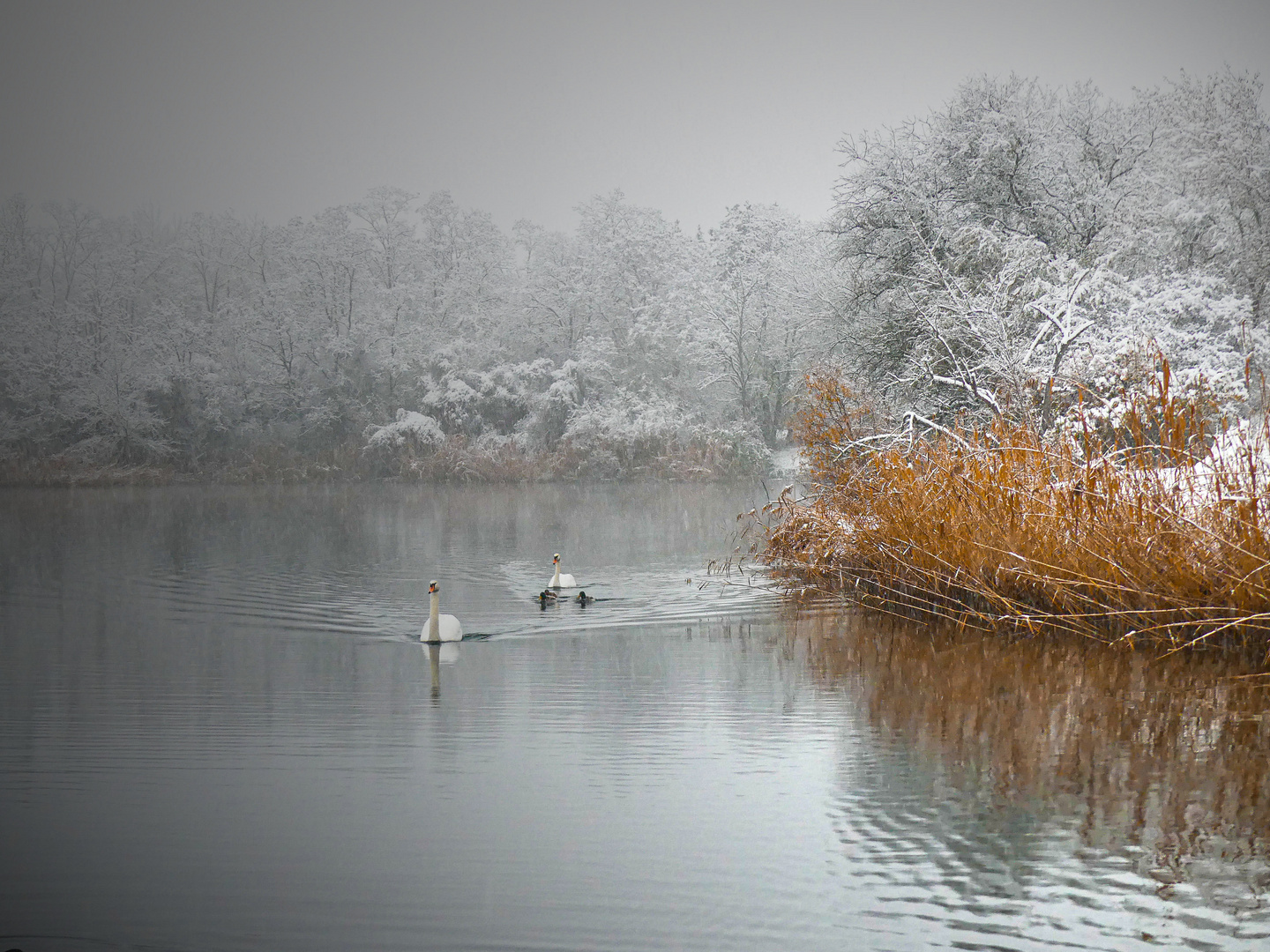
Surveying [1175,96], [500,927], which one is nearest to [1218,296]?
[1175,96]

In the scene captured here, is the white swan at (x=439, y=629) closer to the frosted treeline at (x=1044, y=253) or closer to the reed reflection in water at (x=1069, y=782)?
the reed reflection in water at (x=1069, y=782)

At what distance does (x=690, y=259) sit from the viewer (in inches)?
1932

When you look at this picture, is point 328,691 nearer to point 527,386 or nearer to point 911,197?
point 911,197

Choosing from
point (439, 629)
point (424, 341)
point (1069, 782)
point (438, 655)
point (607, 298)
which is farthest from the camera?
point (607, 298)

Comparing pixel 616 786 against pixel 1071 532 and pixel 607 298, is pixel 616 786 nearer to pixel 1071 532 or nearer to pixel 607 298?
pixel 1071 532

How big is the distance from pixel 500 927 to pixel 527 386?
135 ft

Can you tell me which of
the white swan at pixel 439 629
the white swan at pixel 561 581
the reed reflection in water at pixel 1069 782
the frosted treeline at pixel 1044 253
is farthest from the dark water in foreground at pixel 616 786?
the frosted treeline at pixel 1044 253

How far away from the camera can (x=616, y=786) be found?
272 inches

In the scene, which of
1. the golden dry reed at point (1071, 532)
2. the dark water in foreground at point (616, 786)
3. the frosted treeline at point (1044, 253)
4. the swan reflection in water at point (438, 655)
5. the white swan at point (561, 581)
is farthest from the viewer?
the frosted treeline at point (1044, 253)

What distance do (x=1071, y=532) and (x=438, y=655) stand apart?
5195 millimetres

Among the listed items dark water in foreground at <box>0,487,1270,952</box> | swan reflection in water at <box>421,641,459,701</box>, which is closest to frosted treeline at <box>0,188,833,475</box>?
swan reflection in water at <box>421,641,459,701</box>

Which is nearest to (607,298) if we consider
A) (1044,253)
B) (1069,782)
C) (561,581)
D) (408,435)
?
(408,435)

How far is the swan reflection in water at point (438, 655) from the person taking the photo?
1005 cm

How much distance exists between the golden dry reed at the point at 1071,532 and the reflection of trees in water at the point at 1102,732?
40cm
